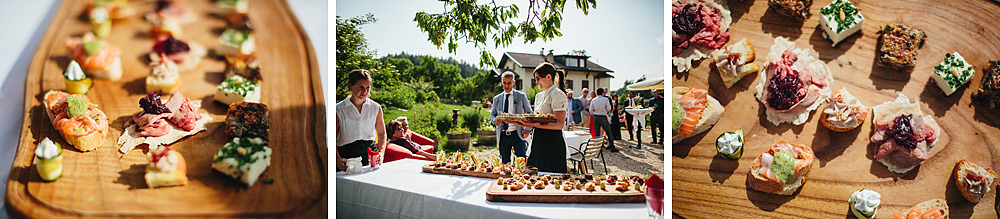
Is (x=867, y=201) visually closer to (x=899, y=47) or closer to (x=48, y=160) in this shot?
(x=899, y=47)

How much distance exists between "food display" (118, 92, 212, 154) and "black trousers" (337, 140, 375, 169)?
0.70 meters

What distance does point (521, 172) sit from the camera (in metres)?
2.28

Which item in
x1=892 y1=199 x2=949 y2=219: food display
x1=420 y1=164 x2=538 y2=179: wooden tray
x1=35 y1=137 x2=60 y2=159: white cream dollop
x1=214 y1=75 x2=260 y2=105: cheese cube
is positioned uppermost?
x1=214 y1=75 x2=260 y2=105: cheese cube

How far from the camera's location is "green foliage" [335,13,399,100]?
2.23m

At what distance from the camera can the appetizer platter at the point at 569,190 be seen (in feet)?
6.09

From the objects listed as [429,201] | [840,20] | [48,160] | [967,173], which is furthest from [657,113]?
[48,160]

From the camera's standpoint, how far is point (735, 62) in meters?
2.13

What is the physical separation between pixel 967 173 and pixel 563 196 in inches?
79.3

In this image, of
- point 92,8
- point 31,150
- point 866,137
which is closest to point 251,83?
point 92,8

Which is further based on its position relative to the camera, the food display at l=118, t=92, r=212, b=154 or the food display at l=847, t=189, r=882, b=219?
the food display at l=847, t=189, r=882, b=219

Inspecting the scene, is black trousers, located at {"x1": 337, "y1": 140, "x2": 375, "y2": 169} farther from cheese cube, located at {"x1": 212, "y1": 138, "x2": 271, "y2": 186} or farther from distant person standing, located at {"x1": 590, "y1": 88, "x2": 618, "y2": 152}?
distant person standing, located at {"x1": 590, "y1": 88, "x2": 618, "y2": 152}

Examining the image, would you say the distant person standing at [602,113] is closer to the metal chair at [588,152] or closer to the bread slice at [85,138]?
the metal chair at [588,152]

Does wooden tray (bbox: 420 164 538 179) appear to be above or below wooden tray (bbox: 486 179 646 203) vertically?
above

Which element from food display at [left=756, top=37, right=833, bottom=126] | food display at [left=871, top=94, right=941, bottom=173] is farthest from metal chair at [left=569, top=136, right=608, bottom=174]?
food display at [left=871, top=94, right=941, bottom=173]
